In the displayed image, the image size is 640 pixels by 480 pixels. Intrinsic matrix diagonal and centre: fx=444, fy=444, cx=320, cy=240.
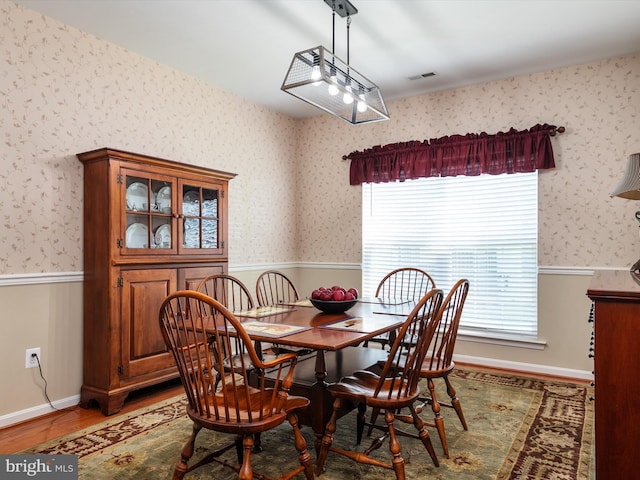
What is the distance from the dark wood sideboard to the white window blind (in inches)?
99.9

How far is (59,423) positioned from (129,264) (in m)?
1.07

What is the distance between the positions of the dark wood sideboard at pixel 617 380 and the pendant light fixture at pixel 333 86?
5.39 ft

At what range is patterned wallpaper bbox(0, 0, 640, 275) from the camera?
9.41 ft

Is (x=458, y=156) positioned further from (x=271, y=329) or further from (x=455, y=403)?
(x=271, y=329)

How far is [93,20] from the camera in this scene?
2.99 m

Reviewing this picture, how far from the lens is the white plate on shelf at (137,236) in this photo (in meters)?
3.05

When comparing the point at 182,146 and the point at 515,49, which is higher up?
the point at 515,49

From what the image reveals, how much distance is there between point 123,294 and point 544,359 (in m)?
3.41

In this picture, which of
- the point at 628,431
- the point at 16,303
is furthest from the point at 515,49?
the point at 16,303

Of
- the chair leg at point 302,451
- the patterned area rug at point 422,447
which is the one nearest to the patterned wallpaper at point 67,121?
the patterned area rug at point 422,447

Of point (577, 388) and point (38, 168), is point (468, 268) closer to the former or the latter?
point (577, 388)

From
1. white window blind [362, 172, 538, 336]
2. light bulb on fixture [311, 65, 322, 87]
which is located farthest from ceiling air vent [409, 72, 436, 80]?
light bulb on fixture [311, 65, 322, 87]

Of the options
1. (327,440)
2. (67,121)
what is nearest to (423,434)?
(327,440)

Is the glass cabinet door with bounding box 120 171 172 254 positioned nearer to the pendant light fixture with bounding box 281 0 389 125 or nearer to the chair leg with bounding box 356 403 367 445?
the pendant light fixture with bounding box 281 0 389 125
